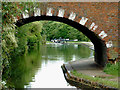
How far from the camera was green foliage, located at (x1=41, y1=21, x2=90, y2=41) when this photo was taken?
53.8 metres

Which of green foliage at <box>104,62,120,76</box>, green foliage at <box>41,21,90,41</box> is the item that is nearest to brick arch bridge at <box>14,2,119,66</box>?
green foliage at <box>104,62,120,76</box>

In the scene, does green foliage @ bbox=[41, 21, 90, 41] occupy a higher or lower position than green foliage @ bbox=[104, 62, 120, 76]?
higher

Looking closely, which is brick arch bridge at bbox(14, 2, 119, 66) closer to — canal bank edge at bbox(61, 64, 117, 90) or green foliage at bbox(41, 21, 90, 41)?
canal bank edge at bbox(61, 64, 117, 90)

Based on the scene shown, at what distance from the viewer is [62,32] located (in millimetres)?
56656

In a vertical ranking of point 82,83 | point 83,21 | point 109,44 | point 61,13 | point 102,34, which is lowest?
Result: point 82,83

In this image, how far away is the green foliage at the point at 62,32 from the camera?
176ft

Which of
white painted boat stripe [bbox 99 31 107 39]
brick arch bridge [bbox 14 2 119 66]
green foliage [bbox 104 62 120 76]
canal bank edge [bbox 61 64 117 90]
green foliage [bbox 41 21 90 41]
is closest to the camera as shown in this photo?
canal bank edge [bbox 61 64 117 90]

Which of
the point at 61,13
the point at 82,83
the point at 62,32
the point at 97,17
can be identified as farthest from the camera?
the point at 62,32

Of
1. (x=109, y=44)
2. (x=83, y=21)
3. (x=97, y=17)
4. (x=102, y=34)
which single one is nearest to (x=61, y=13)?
(x=83, y=21)

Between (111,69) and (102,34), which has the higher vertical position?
(102,34)

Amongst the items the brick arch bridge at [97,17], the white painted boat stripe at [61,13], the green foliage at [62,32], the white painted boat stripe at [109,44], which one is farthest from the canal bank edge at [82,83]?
the green foliage at [62,32]

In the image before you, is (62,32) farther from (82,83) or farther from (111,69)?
(82,83)

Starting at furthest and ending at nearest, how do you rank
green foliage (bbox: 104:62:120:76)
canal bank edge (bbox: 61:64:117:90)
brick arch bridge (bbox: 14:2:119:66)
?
1. brick arch bridge (bbox: 14:2:119:66)
2. green foliage (bbox: 104:62:120:76)
3. canal bank edge (bbox: 61:64:117:90)

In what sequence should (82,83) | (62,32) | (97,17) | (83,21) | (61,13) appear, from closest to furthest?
(82,83), (61,13), (83,21), (97,17), (62,32)
